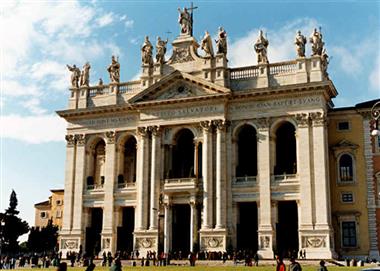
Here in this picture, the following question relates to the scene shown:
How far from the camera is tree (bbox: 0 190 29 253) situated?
74.9 metres

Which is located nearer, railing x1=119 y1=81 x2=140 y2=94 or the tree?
railing x1=119 y1=81 x2=140 y2=94

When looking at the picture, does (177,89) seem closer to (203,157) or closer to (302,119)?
(203,157)

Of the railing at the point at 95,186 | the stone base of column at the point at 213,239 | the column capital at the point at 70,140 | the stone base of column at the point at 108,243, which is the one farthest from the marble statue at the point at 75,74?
the stone base of column at the point at 213,239

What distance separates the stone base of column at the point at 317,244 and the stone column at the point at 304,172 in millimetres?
587

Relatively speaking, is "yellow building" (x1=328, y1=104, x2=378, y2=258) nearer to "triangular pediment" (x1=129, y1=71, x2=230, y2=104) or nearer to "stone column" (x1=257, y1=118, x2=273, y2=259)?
"stone column" (x1=257, y1=118, x2=273, y2=259)

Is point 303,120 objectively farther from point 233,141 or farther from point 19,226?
point 19,226

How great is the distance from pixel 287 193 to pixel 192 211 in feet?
29.0

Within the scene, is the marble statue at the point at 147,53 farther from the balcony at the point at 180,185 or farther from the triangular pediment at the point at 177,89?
the balcony at the point at 180,185

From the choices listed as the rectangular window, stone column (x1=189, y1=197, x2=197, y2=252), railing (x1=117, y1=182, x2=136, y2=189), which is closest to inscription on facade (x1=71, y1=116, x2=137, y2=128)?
railing (x1=117, y1=182, x2=136, y2=189)

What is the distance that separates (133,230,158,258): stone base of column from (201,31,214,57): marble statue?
58.7ft

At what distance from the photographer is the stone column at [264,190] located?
1989 inches

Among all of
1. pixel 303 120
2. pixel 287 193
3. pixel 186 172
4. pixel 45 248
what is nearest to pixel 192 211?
pixel 186 172

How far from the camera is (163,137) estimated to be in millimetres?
56875

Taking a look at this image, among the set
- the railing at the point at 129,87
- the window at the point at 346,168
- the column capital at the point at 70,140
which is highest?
the railing at the point at 129,87
